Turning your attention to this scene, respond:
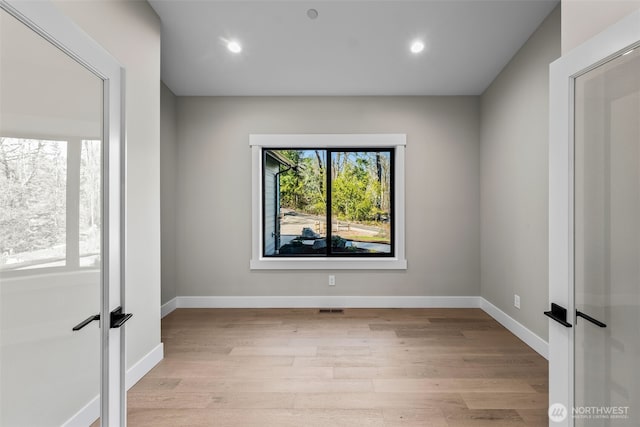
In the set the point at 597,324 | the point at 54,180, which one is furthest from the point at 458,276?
the point at 54,180

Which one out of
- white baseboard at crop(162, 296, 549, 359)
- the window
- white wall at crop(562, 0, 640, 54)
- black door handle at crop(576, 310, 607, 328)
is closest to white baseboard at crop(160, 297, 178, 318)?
white baseboard at crop(162, 296, 549, 359)

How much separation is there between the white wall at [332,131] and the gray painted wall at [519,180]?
9.7 inches

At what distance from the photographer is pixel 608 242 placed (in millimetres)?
1221

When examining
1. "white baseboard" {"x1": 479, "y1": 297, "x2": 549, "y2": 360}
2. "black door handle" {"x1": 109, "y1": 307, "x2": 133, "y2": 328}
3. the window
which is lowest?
"white baseboard" {"x1": 479, "y1": 297, "x2": 549, "y2": 360}

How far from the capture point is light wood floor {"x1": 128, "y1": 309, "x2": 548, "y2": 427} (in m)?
1.90

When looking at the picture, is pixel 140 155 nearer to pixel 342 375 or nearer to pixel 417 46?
pixel 342 375

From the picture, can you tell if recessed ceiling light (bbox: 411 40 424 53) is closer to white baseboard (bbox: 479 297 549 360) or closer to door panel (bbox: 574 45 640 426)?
door panel (bbox: 574 45 640 426)

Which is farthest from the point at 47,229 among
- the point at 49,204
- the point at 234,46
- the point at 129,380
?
the point at 234,46

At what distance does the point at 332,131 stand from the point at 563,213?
2.82 metres

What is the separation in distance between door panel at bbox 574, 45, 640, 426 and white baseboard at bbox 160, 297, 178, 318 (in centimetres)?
358

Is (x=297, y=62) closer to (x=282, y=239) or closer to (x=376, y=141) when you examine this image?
(x=376, y=141)

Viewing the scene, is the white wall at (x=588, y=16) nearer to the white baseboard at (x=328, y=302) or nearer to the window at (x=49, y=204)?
the window at (x=49, y=204)

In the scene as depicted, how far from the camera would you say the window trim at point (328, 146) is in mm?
3857

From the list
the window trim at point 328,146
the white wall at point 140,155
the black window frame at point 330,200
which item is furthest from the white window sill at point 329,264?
the white wall at point 140,155
